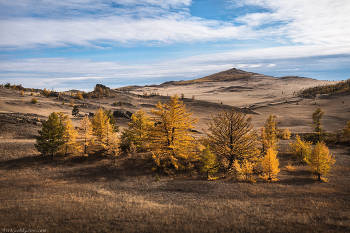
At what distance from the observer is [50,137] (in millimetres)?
28641

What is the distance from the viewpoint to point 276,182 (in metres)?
21.4

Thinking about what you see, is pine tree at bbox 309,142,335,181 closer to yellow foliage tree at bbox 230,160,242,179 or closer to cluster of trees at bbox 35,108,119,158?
yellow foliage tree at bbox 230,160,242,179

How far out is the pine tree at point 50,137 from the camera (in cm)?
2834

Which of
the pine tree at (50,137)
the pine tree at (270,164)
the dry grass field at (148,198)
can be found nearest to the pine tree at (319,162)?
the dry grass field at (148,198)

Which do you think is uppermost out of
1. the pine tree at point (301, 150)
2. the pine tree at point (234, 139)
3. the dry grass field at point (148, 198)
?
the pine tree at point (234, 139)

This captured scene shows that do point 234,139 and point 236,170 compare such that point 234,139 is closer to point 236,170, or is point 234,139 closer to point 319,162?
point 236,170

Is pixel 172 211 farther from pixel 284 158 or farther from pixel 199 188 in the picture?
pixel 284 158

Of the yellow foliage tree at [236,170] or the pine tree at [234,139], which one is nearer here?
the yellow foliage tree at [236,170]

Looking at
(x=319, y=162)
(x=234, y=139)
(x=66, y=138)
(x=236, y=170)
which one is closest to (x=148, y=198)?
(x=236, y=170)

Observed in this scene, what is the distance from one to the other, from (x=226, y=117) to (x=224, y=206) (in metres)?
12.9

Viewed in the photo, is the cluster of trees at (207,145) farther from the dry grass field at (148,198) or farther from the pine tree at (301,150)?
the dry grass field at (148,198)

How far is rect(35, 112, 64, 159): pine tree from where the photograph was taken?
28.3 metres

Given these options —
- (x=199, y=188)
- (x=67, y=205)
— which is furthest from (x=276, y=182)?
(x=67, y=205)

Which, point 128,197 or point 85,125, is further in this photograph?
point 85,125
